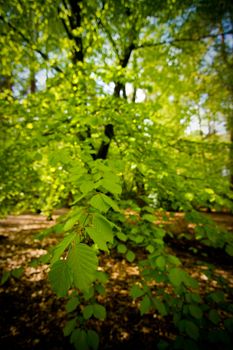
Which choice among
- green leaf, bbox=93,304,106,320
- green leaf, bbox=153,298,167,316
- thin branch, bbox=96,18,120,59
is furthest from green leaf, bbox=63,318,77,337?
thin branch, bbox=96,18,120,59

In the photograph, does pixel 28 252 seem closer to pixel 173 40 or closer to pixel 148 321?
pixel 148 321

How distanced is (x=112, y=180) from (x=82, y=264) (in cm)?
51

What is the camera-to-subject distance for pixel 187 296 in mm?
1832

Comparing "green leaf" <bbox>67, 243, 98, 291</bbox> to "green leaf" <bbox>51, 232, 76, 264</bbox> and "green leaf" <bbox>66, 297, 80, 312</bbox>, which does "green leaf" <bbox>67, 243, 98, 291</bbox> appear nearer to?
"green leaf" <bbox>51, 232, 76, 264</bbox>

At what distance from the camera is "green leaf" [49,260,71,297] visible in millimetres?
729

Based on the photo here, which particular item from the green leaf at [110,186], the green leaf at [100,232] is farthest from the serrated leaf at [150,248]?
the green leaf at [100,232]

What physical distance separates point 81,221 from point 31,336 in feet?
12.6

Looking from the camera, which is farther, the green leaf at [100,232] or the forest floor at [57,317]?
the forest floor at [57,317]

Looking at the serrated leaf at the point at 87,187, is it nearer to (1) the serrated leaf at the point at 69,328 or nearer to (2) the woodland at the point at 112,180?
(2) the woodland at the point at 112,180

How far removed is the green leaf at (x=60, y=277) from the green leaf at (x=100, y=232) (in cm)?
15

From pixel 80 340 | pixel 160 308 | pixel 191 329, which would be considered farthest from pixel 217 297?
pixel 80 340

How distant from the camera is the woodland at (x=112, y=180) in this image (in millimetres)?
1598

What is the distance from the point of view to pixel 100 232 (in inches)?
33.8

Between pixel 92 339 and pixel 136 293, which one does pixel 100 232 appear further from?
pixel 136 293
